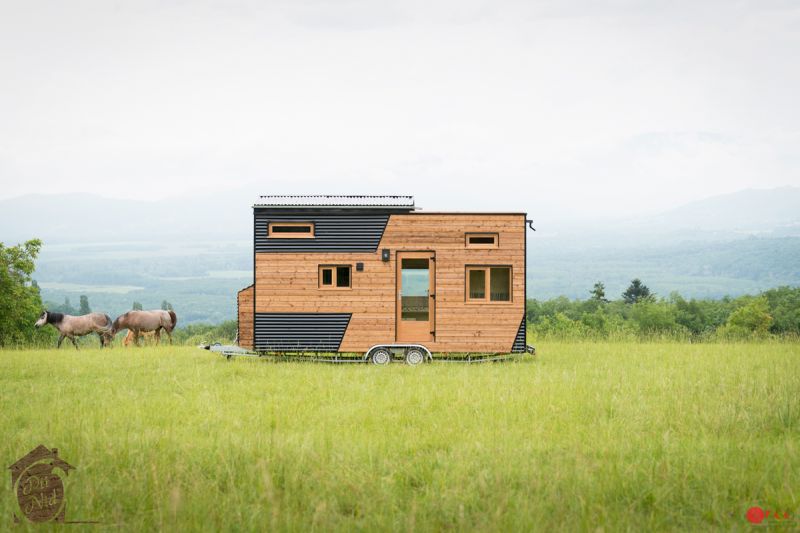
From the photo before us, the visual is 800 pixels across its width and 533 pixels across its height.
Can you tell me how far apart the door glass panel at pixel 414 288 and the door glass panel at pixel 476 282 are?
1160 millimetres

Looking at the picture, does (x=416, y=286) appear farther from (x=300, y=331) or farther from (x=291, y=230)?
(x=291, y=230)

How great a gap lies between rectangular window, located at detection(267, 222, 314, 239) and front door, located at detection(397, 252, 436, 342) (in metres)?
2.25

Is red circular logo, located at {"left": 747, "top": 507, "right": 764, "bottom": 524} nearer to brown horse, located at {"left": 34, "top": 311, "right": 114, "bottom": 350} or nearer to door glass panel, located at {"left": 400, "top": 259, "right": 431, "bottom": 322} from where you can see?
door glass panel, located at {"left": 400, "top": 259, "right": 431, "bottom": 322}

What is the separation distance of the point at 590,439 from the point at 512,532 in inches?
142

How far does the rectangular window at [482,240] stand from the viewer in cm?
1756

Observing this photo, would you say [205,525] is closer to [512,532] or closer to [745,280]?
[512,532]

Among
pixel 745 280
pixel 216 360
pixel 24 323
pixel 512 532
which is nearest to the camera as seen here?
pixel 512 532

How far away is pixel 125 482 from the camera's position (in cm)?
716

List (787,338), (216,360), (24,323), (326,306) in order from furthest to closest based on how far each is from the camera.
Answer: (24,323), (787,338), (216,360), (326,306)

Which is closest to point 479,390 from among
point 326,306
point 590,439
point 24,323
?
point 590,439

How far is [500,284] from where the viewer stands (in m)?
18.2

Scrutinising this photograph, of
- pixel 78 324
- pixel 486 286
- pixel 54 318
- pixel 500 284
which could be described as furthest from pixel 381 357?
pixel 54 318

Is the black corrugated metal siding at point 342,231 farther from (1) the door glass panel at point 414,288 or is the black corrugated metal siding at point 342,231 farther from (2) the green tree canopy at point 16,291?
(2) the green tree canopy at point 16,291

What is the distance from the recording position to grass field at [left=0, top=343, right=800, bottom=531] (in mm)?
6391
